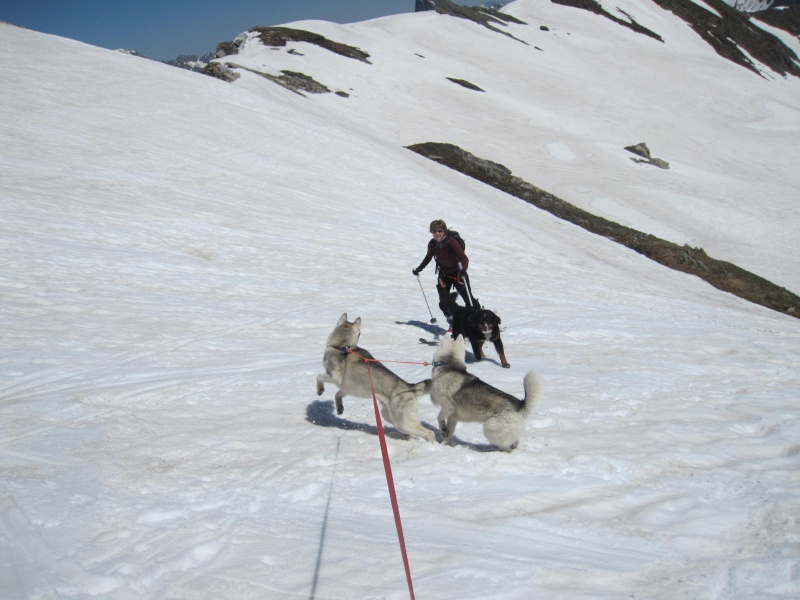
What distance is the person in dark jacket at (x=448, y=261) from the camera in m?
10.7

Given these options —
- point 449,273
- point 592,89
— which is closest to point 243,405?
point 449,273

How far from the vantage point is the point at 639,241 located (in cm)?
2803

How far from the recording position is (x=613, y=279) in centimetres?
1944

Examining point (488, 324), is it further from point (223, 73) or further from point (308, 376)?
point (223, 73)

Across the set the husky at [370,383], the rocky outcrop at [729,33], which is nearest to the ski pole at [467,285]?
the husky at [370,383]

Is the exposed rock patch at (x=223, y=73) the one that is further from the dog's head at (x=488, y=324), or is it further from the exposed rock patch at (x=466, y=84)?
the dog's head at (x=488, y=324)

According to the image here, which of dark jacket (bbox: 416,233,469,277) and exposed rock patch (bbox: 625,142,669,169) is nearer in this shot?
dark jacket (bbox: 416,233,469,277)

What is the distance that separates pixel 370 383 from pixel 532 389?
1.90 metres

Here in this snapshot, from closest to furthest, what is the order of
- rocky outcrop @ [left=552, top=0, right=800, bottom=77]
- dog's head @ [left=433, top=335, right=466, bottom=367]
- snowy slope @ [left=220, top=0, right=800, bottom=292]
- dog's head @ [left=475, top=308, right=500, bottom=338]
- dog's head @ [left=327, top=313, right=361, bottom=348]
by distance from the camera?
dog's head @ [left=433, top=335, right=466, bottom=367] < dog's head @ [left=327, top=313, right=361, bottom=348] < dog's head @ [left=475, top=308, right=500, bottom=338] < snowy slope @ [left=220, top=0, right=800, bottom=292] < rocky outcrop @ [left=552, top=0, right=800, bottom=77]

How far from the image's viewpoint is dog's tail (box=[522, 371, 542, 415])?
5.67m

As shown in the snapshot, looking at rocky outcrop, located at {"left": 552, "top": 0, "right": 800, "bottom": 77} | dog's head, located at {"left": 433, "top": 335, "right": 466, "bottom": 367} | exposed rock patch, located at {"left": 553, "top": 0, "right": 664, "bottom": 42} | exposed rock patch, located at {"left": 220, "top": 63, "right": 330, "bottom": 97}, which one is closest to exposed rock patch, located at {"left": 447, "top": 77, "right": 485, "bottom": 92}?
exposed rock patch, located at {"left": 220, "top": 63, "right": 330, "bottom": 97}

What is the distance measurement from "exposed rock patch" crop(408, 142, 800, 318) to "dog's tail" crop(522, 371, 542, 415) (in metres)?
21.4

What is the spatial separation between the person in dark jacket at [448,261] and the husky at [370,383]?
3599 millimetres

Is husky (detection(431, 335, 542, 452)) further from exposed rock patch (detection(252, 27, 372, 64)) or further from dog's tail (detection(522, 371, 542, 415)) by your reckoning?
exposed rock patch (detection(252, 27, 372, 64))
